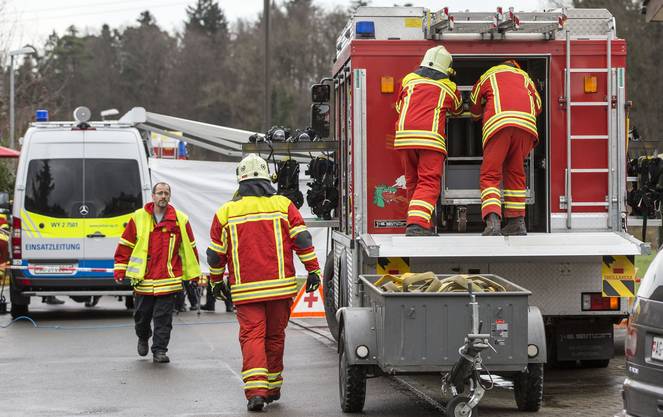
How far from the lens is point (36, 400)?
9.66 metres

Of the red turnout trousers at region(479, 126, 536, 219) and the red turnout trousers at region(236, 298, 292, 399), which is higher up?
the red turnout trousers at region(479, 126, 536, 219)

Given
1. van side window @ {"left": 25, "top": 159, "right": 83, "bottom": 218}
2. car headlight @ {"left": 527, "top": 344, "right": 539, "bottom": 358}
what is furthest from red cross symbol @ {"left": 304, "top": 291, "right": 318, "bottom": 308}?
car headlight @ {"left": 527, "top": 344, "right": 539, "bottom": 358}

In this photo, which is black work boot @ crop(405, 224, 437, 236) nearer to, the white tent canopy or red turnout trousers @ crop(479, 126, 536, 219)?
red turnout trousers @ crop(479, 126, 536, 219)

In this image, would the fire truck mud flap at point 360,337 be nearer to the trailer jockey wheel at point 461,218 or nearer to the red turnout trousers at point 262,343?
the red turnout trousers at point 262,343

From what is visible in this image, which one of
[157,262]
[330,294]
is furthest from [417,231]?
[330,294]

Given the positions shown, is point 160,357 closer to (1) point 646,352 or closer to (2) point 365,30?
(2) point 365,30

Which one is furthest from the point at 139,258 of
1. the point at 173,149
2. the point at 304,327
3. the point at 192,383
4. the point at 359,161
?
the point at 173,149

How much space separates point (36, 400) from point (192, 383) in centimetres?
140

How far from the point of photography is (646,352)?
20.5ft

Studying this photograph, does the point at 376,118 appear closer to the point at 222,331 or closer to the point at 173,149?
the point at 222,331

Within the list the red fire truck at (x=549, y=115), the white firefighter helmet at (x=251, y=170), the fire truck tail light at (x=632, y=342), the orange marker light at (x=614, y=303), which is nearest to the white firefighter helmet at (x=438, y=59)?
the red fire truck at (x=549, y=115)

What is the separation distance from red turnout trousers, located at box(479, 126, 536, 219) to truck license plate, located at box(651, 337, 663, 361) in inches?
162

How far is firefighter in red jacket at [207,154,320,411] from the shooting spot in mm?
9203

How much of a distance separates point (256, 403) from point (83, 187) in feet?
28.5
